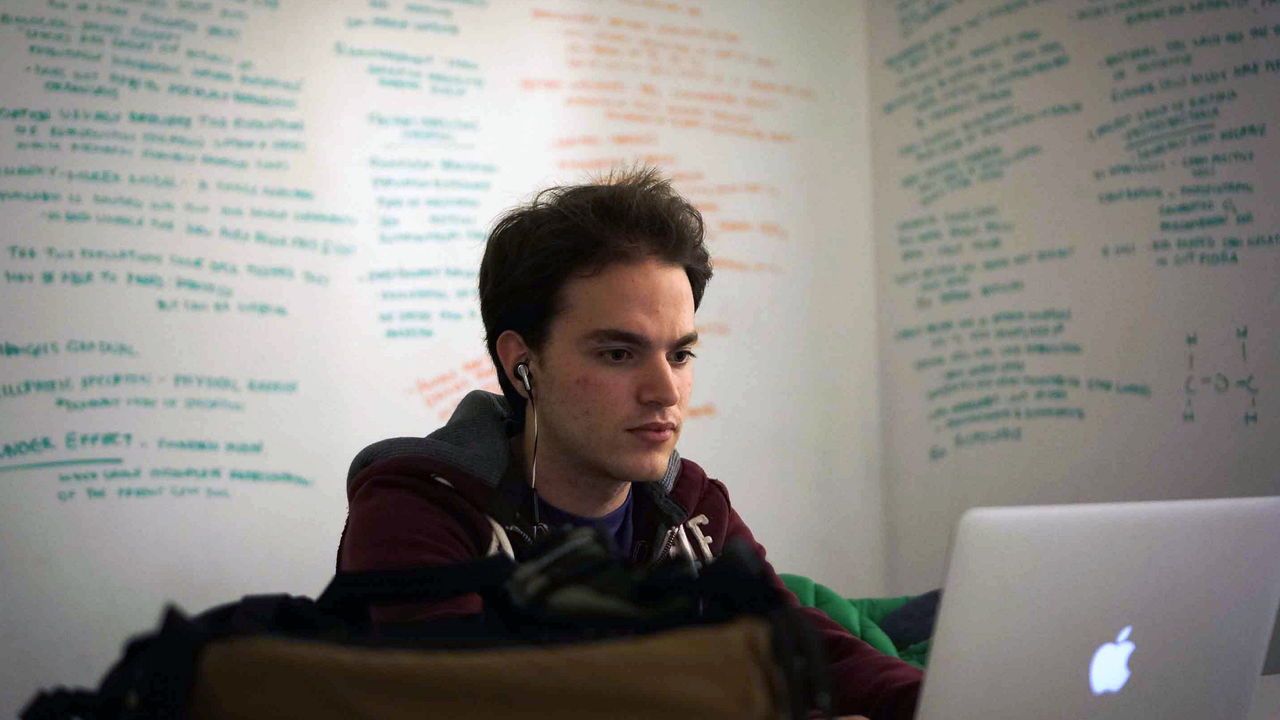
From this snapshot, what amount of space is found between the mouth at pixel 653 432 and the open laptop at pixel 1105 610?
654 mm

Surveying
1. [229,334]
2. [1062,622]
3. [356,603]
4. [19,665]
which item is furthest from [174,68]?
[1062,622]

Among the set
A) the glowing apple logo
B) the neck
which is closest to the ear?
the neck

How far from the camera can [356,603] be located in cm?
79

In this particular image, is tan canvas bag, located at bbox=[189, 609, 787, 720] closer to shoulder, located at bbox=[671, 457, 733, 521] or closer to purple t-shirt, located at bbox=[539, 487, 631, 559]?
purple t-shirt, located at bbox=[539, 487, 631, 559]

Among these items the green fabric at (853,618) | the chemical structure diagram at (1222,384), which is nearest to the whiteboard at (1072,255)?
the chemical structure diagram at (1222,384)

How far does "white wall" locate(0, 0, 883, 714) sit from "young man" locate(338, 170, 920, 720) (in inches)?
33.2

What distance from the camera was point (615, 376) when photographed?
150 centimetres

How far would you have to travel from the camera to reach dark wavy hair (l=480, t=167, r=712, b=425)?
1.56 meters

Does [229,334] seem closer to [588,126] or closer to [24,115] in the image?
[24,115]

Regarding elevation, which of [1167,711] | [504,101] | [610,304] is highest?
[504,101]

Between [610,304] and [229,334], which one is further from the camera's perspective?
[229,334]

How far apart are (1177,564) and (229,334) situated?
6.34 feet

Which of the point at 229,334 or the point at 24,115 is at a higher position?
the point at 24,115

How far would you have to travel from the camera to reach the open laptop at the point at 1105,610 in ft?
2.80
